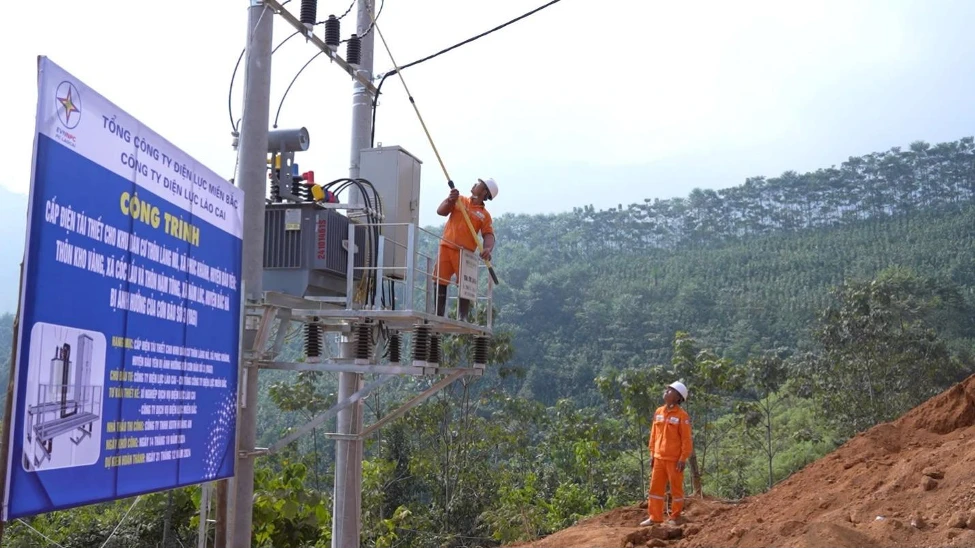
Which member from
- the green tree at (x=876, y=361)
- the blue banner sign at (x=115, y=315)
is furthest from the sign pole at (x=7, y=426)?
the green tree at (x=876, y=361)

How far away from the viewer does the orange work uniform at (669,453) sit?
451 inches

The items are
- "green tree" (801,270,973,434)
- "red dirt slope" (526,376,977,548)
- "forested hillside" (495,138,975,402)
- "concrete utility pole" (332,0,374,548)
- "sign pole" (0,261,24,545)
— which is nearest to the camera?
"sign pole" (0,261,24,545)

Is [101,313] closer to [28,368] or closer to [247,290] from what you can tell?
[28,368]

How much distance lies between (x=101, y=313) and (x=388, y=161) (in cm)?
560

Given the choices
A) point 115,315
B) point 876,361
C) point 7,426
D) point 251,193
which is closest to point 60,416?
point 7,426

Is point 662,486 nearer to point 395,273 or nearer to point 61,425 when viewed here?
point 395,273

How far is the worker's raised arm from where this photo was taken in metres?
10.5

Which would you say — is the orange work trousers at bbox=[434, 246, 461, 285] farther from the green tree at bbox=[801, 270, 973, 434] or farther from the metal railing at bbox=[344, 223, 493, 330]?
the green tree at bbox=[801, 270, 973, 434]

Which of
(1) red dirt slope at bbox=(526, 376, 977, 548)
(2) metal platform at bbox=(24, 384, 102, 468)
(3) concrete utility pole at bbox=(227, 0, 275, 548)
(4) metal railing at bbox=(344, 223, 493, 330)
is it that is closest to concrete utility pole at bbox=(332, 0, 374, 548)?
(4) metal railing at bbox=(344, 223, 493, 330)

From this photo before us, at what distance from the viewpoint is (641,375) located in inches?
1065

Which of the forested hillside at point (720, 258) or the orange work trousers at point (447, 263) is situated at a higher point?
the forested hillside at point (720, 258)

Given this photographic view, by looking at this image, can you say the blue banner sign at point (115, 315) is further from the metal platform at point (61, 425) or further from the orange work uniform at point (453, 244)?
the orange work uniform at point (453, 244)

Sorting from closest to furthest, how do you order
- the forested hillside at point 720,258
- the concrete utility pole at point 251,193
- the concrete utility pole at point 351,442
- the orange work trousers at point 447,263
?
→ the concrete utility pole at point 251,193
the orange work trousers at point 447,263
the concrete utility pole at point 351,442
the forested hillside at point 720,258

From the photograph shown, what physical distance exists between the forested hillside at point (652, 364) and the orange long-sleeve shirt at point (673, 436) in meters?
3.32
